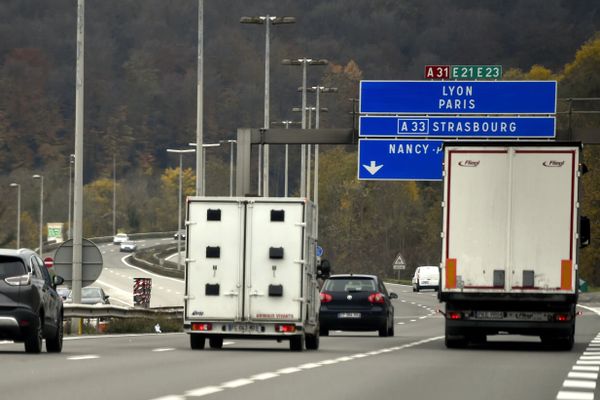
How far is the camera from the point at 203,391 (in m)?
16.7

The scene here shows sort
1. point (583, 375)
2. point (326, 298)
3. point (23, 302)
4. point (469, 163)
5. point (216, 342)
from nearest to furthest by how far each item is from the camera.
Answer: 1. point (583, 375)
2. point (23, 302)
3. point (469, 163)
4. point (216, 342)
5. point (326, 298)

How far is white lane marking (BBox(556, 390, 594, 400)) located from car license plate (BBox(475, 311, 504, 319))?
471 inches

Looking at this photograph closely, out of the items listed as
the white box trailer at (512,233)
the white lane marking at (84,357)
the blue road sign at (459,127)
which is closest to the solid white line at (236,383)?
the white lane marking at (84,357)

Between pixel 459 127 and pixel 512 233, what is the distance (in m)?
17.2

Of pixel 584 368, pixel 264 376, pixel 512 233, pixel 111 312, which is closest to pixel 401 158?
pixel 111 312

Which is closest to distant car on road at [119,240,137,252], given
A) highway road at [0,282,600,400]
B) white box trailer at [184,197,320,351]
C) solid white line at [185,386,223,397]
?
highway road at [0,282,600,400]

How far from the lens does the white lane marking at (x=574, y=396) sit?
660 inches

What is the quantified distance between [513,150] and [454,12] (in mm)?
172087

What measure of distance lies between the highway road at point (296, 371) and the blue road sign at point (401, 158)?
13.8 m

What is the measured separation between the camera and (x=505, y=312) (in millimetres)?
29703

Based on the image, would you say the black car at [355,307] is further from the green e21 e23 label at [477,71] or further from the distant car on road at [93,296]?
the distant car on road at [93,296]

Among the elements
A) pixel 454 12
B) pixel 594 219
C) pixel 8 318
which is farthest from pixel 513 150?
pixel 454 12

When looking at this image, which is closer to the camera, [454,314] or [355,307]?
[454,314]

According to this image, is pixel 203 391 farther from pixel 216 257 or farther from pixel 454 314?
pixel 454 314
